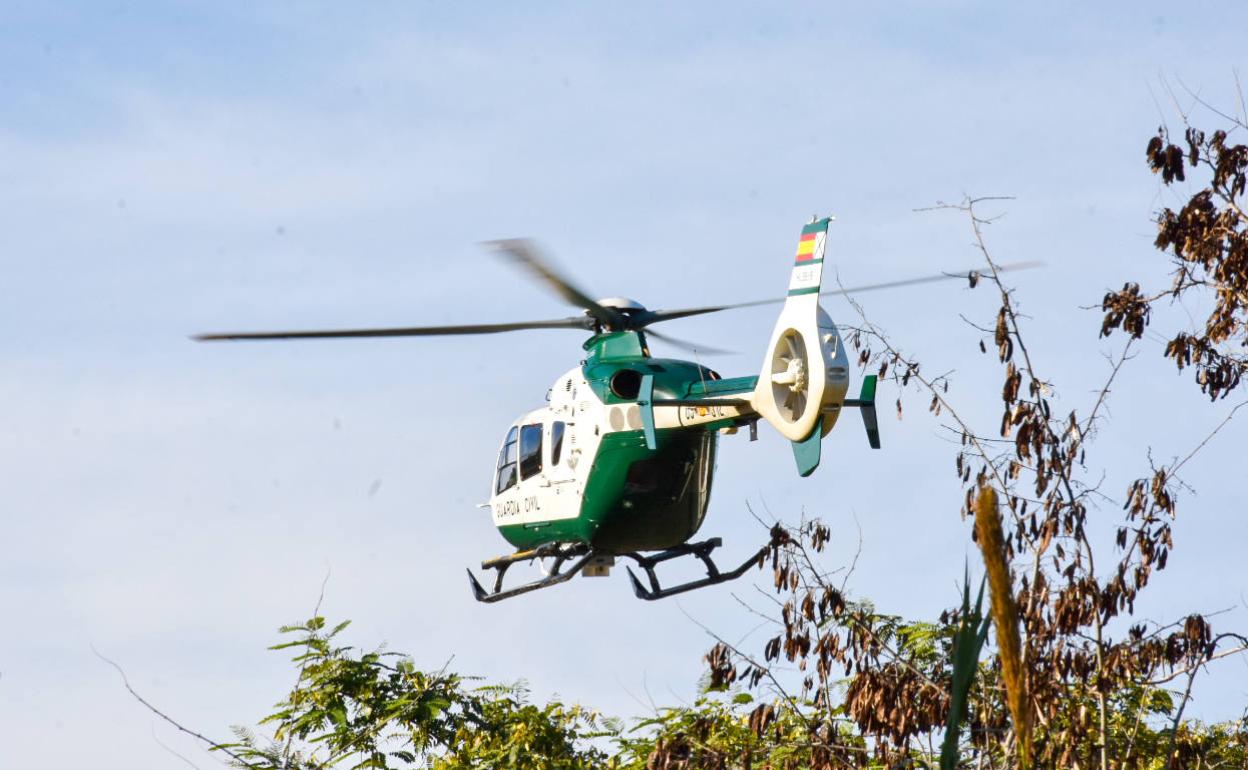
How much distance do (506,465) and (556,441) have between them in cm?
140

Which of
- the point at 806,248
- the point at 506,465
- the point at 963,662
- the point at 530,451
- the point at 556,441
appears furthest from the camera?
the point at 506,465

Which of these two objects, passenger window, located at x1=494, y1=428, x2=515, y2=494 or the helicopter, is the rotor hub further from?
passenger window, located at x1=494, y1=428, x2=515, y2=494

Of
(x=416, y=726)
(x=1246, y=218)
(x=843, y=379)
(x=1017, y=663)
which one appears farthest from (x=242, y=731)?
(x=1017, y=663)

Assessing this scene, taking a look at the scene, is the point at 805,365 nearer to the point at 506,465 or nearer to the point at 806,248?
the point at 806,248

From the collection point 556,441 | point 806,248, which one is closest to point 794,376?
point 806,248

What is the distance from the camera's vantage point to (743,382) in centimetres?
1667

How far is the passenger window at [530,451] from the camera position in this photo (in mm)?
19828

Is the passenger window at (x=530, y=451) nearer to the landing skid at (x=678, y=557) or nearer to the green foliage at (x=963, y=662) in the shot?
the landing skid at (x=678, y=557)

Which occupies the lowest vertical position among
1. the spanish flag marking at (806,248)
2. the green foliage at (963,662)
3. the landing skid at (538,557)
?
the green foliage at (963,662)

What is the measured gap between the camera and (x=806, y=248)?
1570cm

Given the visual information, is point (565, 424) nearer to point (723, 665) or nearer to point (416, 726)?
point (416, 726)

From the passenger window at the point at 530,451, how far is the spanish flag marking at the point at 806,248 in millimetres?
5192

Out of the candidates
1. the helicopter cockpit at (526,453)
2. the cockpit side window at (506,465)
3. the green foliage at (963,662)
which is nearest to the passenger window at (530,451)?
the helicopter cockpit at (526,453)

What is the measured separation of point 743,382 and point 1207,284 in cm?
486
